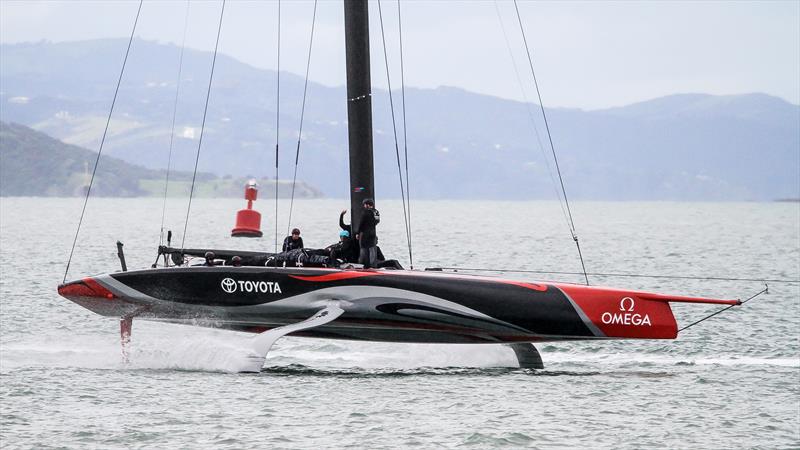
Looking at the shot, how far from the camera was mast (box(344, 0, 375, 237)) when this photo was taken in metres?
15.1

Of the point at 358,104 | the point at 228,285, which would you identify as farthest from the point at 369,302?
the point at 358,104

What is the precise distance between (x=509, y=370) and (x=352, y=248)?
2.51 m

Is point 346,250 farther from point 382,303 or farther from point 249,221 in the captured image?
point 249,221

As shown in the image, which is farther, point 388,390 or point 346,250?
point 346,250

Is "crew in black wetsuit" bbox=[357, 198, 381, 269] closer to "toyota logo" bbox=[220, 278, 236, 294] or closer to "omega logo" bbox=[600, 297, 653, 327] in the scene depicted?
"toyota logo" bbox=[220, 278, 236, 294]

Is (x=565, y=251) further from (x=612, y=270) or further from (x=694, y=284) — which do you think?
(x=694, y=284)

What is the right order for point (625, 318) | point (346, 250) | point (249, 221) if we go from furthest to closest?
point (249, 221), point (346, 250), point (625, 318)

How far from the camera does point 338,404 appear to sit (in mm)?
12898

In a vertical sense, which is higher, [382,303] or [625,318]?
[382,303]

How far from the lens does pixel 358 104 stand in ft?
49.7

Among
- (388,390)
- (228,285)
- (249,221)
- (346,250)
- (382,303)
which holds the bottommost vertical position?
(388,390)

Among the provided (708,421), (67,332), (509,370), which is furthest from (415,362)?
(67,332)

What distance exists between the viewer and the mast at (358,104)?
15062mm

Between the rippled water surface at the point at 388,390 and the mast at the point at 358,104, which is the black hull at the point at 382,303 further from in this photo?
the mast at the point at 358,104
